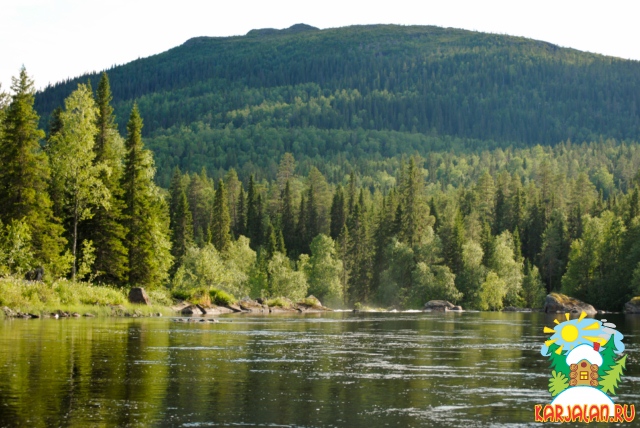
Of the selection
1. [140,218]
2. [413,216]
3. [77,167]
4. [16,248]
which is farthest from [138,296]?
[413,216]

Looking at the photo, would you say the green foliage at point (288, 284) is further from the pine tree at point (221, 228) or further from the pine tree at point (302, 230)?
the pine tree at point (302, 230)

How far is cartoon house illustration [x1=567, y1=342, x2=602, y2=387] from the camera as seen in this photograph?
2181 cm

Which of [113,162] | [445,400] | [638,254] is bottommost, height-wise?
[445,400]

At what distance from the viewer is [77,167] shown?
75.4 m

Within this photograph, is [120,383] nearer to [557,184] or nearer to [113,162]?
[113,162]

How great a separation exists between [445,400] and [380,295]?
125562mm

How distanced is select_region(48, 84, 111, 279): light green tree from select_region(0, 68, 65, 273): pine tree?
7.09 ft

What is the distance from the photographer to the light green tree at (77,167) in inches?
2977

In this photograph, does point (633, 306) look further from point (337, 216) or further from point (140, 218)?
point (337, 216)

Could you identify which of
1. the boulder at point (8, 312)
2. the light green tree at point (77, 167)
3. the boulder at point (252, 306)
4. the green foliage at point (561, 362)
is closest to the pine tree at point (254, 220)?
the boulder at point (252, 306)

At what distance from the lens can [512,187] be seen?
193250mm

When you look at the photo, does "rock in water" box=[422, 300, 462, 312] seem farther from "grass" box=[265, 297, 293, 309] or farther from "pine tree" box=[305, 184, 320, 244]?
"pine tree" box=[305, 184, 320, 244]

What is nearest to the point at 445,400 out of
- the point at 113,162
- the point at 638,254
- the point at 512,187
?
the point at 113,162

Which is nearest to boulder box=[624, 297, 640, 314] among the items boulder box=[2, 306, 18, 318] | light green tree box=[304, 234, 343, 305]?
light green tree box=[304, 234, 343, 305]
